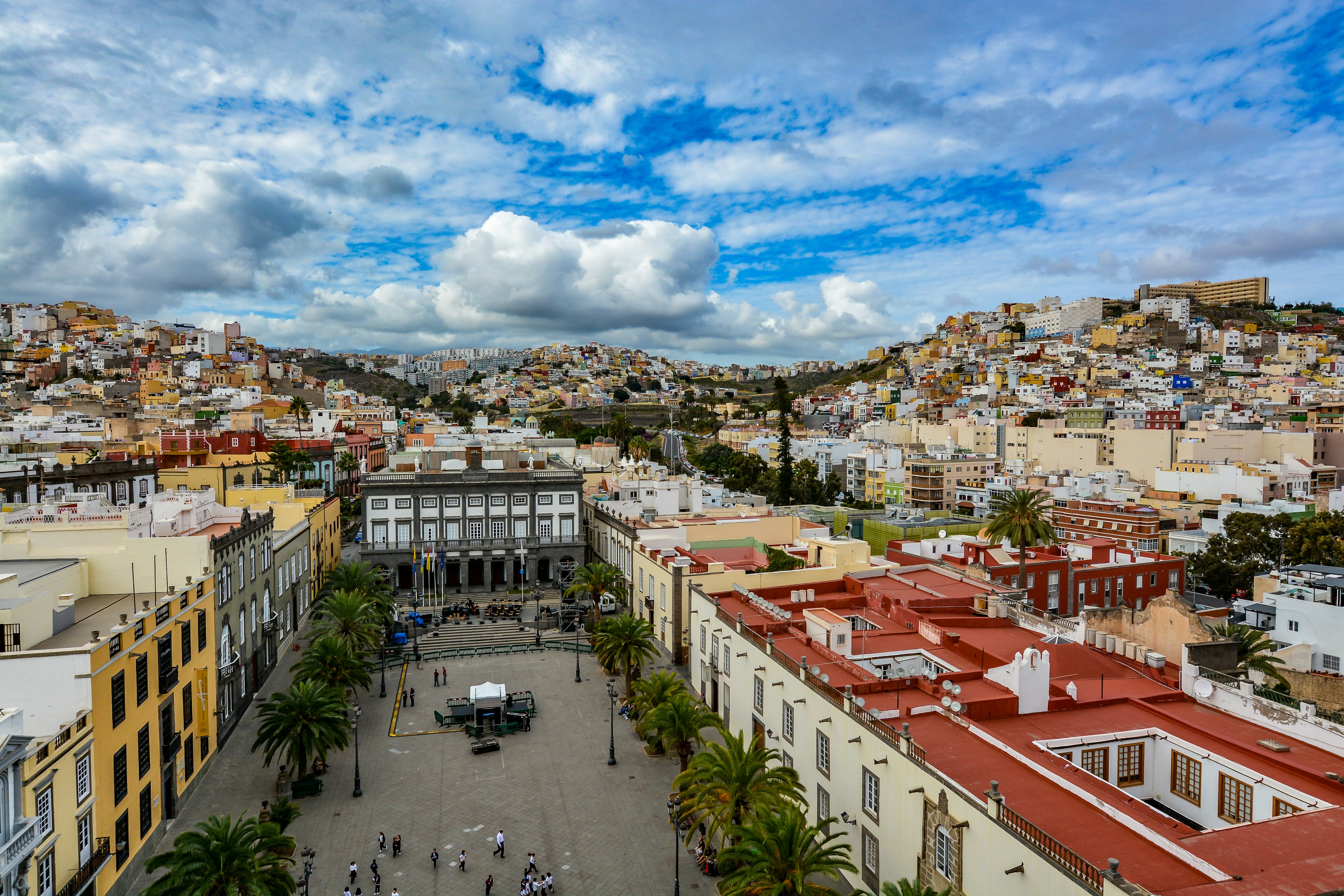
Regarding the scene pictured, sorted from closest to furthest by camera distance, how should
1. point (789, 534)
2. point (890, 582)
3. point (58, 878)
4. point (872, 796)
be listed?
point (58, 878)
point (872, 796)
point (890, 582)
point (789, 534)

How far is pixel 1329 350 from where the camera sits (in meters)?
192

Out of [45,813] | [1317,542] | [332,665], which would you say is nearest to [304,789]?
[332,665]

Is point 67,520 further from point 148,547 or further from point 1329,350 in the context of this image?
point 1329,350

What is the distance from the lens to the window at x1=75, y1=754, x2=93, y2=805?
64.0ft

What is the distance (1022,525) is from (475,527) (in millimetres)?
39448

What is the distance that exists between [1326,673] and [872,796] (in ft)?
112

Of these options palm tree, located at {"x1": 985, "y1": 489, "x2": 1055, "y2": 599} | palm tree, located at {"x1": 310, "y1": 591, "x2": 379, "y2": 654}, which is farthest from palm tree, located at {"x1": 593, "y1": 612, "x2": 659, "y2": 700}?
palm tree, located at {"x1": 985, "y1": 489, "x2": 1055, "y2": 599}

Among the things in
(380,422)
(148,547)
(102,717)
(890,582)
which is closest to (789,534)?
(890,582)

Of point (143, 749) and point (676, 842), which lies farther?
point (143, 749)

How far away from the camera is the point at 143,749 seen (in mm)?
23844

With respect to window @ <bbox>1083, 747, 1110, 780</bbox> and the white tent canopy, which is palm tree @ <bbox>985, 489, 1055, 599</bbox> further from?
the white tent canopy

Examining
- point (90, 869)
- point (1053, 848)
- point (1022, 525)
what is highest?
point (1022, 525)

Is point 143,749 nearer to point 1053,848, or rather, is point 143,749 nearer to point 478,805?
point 478,805

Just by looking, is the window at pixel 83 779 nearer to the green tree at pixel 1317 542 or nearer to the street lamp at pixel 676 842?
the street lamp at pixel 676 842
